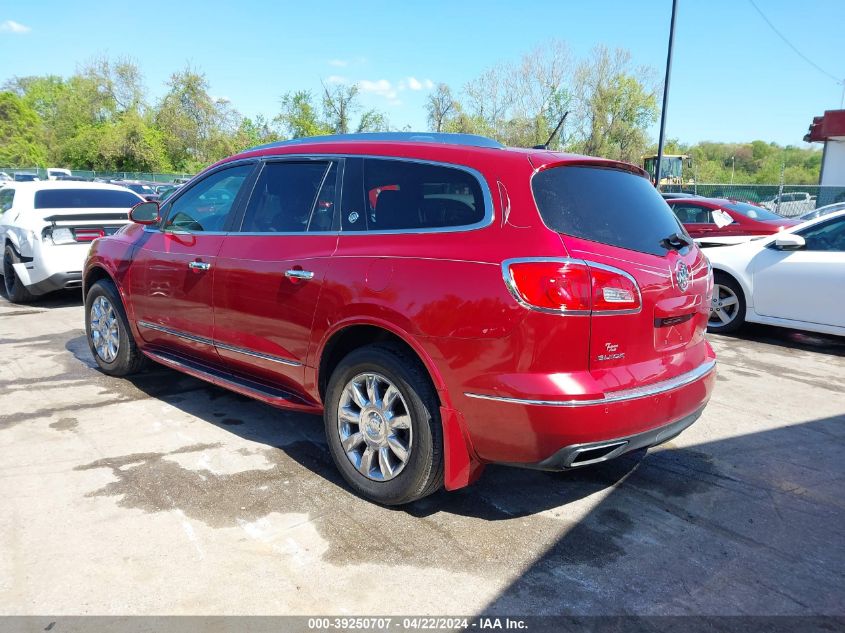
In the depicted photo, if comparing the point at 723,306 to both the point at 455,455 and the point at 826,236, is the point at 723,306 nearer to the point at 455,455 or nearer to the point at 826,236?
the point at 826,236

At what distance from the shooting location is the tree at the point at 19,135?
226ft

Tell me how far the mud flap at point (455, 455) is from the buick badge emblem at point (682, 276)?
1.26 m

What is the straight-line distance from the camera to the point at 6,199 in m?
9.73

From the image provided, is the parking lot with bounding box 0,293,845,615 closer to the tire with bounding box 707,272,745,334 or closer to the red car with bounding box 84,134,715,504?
the red car with bounding box 84,134,715,504

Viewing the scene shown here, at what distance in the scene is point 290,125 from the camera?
191ft

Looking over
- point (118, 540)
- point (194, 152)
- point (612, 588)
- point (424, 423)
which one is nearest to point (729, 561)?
point (612, 588)

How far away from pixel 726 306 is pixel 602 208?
5446 millimetres

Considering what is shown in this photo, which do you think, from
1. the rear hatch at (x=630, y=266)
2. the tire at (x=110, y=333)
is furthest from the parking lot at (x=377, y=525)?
the rear hatch at (x=630, y=266)

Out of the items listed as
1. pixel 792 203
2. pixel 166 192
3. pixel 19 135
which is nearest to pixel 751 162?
pixel 792 203

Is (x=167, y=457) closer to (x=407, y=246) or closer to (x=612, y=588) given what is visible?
(x=407, y=246)

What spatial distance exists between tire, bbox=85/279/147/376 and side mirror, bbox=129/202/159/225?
2.52 ft

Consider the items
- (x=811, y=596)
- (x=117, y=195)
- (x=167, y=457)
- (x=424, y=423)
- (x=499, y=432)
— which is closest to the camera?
(x=811, y=596)

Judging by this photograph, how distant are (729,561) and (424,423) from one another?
1.50 metres

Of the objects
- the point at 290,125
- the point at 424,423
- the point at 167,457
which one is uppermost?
the point at 290,125
